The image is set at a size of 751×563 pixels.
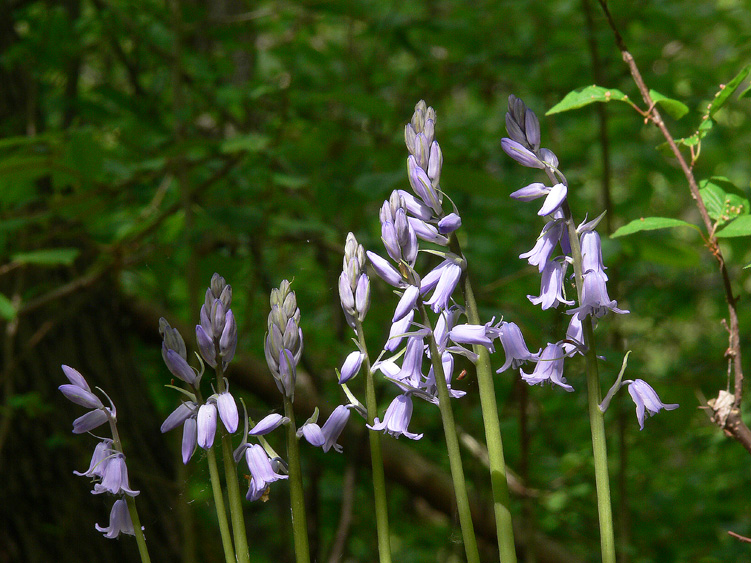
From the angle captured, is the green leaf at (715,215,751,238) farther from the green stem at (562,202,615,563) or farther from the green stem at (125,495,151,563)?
the green stem at (125,495,151,563)

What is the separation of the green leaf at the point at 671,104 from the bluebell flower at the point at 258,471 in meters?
0.74

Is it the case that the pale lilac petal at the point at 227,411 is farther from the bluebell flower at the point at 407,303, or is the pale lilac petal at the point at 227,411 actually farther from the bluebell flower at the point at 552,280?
the bluebell flower at the point at 552,280

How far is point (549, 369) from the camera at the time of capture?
2.31ft

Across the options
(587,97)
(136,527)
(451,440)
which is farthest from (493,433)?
(587,97)

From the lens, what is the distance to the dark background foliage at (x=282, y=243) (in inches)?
73.3

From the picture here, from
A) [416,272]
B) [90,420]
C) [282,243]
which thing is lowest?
[282,243]

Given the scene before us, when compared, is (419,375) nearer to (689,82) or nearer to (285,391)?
(285,391)

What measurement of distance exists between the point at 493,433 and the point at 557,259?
8.1 inches

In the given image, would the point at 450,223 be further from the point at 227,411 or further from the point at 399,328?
the point at 227,411

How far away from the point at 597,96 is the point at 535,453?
2.10 m

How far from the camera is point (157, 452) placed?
2418 millimetres

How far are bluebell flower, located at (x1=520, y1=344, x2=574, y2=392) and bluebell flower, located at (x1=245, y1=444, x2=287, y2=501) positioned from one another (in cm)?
27

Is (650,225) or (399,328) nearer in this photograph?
(399,328)

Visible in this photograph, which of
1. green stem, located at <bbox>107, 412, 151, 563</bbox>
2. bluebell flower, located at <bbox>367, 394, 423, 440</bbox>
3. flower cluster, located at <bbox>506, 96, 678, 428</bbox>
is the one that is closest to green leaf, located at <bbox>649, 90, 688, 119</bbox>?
flower cluster, located at <bbox>506, 96, 678, 428</bbox>
